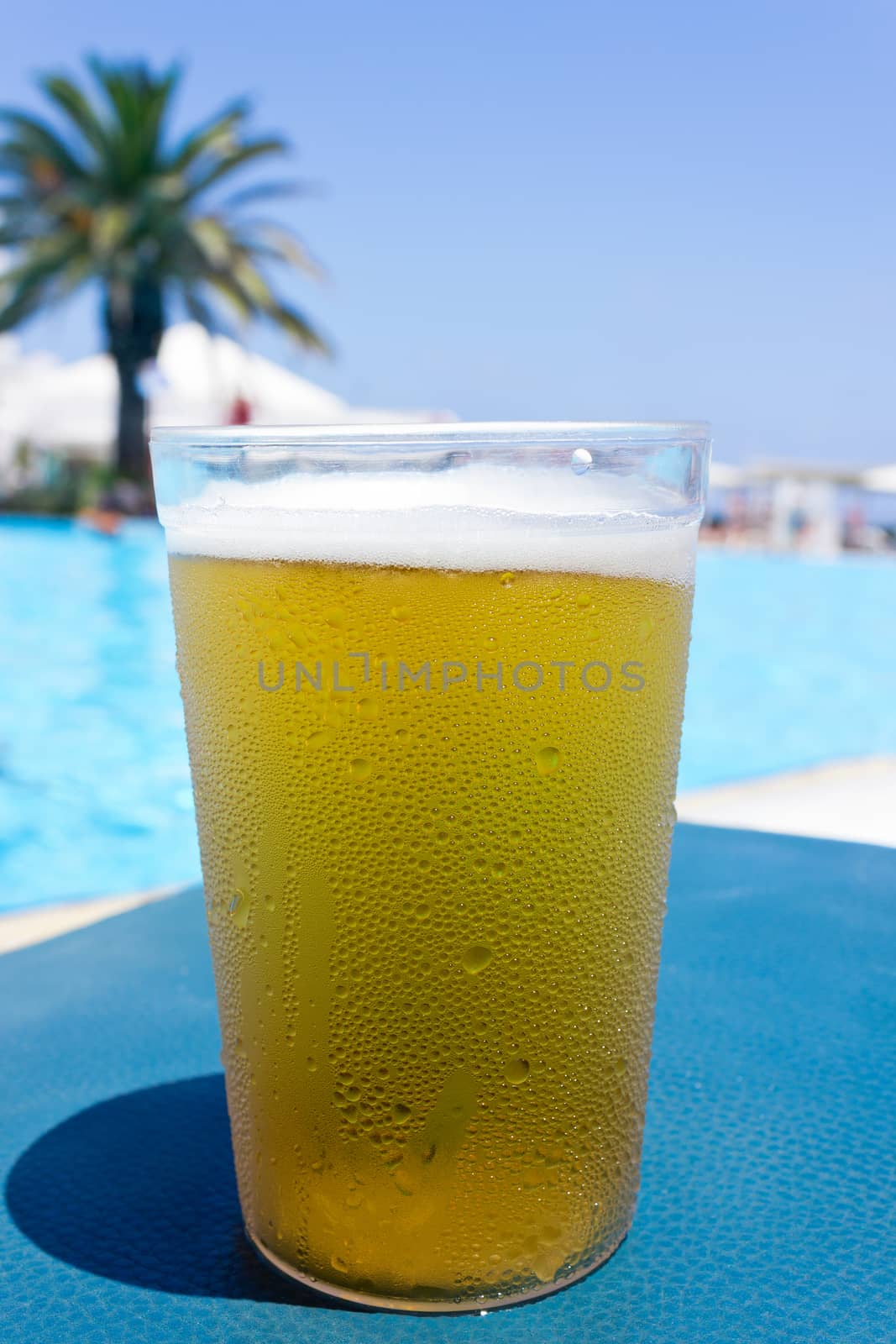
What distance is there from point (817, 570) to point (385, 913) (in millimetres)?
22011

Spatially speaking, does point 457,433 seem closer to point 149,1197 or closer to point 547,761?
point 547,761

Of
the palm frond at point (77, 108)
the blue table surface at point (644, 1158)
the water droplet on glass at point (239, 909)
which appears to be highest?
the palm frond at point (77, 108)

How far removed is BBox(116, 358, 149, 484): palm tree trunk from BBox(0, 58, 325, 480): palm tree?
3.26ft

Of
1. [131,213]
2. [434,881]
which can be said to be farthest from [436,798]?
[131,213]

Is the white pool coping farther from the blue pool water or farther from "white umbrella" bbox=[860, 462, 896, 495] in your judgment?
"white umbrella" bbox=[860, 462, 896, 495]

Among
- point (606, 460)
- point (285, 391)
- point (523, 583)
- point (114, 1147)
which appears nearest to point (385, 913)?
point (523, 583)

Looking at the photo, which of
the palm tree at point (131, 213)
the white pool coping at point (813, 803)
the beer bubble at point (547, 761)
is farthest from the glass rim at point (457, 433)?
the palm tree at point (131, 213)

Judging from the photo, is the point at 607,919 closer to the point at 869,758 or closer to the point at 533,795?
the point at 533,795

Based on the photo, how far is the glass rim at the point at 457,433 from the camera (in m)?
0.85

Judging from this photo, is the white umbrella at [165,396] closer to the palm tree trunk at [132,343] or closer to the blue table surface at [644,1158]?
the palm tree trunk at [132,343]

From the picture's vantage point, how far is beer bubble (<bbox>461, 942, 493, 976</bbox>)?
0.88m

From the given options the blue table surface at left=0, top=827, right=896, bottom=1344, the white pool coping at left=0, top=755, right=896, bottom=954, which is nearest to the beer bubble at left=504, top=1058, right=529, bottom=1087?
the blue table surface at left=0, top=827, right=896, bottom=1344

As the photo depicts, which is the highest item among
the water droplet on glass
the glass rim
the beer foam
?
the glass rim

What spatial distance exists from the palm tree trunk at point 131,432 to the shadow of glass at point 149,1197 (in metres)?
21.1
